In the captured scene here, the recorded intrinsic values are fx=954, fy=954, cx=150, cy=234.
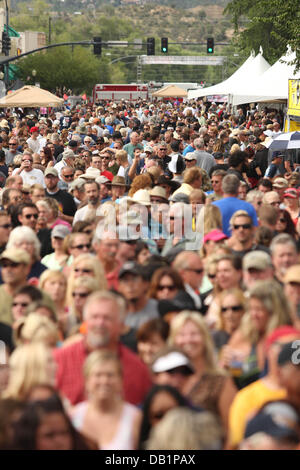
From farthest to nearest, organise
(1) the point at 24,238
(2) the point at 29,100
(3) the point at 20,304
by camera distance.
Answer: (2) the point at 29,100
(1) the point at 24,238
(3) the point at 20,304

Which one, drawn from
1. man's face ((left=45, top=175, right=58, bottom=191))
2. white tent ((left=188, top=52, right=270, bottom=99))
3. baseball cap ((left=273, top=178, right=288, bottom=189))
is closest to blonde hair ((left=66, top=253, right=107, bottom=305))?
man's face ((left=45, top=175, right=58, bottom=191))

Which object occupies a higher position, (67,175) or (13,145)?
(67,175)

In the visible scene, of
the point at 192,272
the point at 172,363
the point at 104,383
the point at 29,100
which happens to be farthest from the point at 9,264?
the point at 29,100

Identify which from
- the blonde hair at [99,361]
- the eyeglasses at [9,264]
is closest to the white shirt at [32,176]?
the eyeglasses at [9,264]

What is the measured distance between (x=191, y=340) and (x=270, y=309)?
67 centimetres

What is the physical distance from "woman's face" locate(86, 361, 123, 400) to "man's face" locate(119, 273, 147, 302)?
69.8 inches

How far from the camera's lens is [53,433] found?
4492mm

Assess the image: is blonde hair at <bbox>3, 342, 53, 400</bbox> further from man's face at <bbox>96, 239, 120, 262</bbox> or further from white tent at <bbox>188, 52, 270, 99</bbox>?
white tent at <bbox>188, 52, 270, 99</bbox>

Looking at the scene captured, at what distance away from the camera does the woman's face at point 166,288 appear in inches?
272

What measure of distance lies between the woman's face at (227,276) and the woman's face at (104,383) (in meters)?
2.34

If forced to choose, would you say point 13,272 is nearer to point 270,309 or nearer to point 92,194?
point 270,309

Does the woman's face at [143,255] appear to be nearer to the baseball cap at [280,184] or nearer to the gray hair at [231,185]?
the gray hair at [231,185]

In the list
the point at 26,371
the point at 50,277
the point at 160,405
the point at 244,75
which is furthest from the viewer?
the point at 244,75

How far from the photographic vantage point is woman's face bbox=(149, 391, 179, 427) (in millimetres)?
4820
